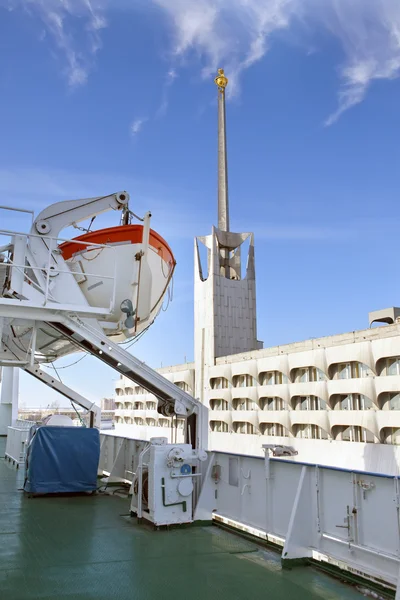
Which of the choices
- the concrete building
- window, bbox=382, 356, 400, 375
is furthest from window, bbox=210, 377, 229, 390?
window, bbox=382, 356, 400, 375

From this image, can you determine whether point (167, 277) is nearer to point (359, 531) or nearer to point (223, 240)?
point (359, 531)

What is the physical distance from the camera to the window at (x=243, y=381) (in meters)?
38.8

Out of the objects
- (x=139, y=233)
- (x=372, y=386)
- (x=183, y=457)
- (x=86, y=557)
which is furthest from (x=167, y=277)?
(x=372, y=386)

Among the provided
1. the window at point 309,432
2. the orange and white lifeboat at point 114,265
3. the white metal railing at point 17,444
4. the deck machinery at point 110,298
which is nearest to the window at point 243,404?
the window at point 309,432

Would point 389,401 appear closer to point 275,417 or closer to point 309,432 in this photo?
point 309,432

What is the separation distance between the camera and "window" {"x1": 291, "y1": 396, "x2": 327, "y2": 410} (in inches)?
1224

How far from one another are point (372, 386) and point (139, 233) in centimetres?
2128

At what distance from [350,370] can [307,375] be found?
13.0ft

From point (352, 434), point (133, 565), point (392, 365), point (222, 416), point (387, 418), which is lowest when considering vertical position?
point (352, 434)

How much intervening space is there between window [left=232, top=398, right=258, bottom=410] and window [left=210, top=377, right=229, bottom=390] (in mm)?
1809

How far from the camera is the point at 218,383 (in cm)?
4225

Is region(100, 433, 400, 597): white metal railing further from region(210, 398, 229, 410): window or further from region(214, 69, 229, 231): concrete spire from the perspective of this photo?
region(214, 69, 229, 231): concrete spire

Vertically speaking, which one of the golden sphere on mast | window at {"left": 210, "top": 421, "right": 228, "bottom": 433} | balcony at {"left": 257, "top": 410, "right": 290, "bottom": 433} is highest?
the golden sphere on mast

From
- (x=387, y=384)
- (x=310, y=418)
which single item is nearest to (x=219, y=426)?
(x=310, y=418)
